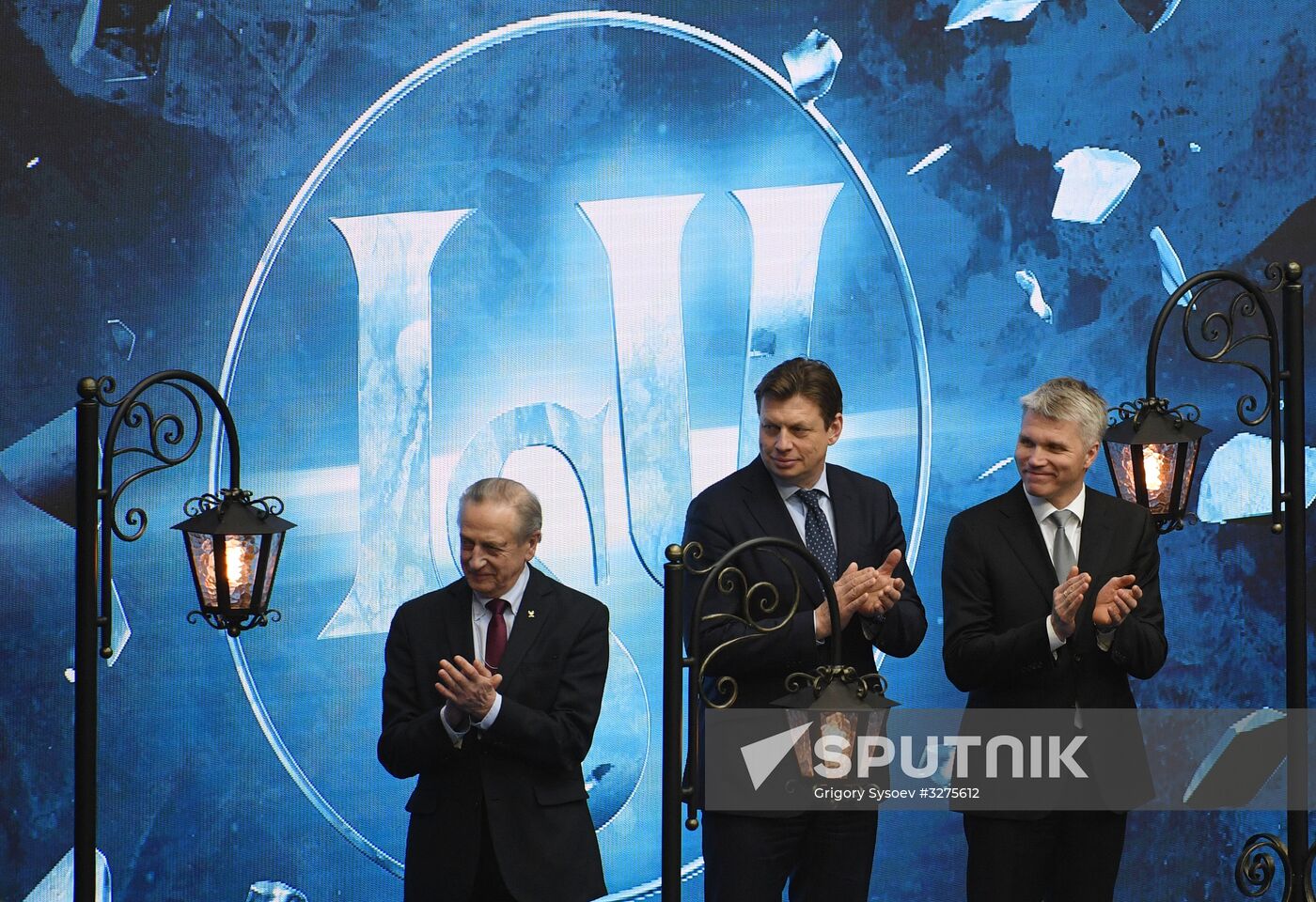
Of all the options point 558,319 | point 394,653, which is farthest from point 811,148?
point 394,653

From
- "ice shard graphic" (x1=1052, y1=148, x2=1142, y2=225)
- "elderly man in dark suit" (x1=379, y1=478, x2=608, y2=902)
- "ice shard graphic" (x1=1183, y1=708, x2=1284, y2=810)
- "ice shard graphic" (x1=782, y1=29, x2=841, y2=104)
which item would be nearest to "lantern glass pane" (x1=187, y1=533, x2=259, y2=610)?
"elderly man in dark suit" (x1=379, y1=478, x2=608, y2=902)

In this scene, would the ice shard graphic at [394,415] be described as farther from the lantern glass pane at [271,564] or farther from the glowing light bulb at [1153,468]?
the glowing light bulb at [1153,468]

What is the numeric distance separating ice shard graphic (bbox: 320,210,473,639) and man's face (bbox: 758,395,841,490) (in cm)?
163

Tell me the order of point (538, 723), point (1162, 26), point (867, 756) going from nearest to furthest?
point (867, 756), point (538, 723), point (1162, 26)

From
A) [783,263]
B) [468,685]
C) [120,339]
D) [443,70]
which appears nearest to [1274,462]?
[783,263]

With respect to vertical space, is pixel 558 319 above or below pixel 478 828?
above

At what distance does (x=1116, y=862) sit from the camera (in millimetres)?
3803

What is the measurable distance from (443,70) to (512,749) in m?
2.44

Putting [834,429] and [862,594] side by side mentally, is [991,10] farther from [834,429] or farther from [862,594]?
[862,594]

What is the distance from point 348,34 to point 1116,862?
3.38m

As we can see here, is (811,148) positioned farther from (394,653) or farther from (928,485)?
(394,653)

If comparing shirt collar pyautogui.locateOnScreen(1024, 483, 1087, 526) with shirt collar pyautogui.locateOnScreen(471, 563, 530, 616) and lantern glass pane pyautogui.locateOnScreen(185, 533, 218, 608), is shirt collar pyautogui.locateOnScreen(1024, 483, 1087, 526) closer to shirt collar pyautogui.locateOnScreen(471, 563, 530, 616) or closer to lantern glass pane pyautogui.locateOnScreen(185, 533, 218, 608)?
shirt collar pyautogui.locateOnScreen(471, 563, 530, 616)

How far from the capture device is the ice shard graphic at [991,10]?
5.10 m

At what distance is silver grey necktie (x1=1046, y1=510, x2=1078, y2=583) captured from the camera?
151 inches
